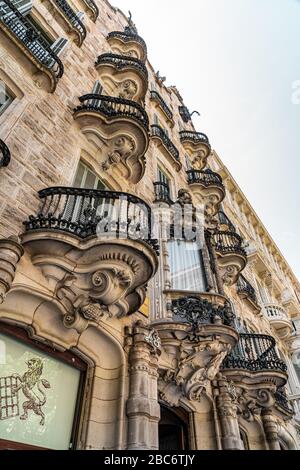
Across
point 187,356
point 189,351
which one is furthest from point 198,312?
point 187,356

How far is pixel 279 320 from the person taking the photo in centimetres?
1625

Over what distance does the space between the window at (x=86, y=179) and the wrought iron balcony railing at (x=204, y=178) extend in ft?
23.6

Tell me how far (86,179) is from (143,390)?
16.3 feet

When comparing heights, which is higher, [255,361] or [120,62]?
[120,62]

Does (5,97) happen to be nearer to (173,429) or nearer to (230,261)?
(173,429)

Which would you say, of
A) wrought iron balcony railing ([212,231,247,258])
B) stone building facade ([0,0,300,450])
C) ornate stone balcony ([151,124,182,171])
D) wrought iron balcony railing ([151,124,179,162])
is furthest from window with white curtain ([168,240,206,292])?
wrought iron balcony railing ([151,124,179,162])

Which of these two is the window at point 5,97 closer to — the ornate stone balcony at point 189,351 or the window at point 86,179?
the window at point 86,179

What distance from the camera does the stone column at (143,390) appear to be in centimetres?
470

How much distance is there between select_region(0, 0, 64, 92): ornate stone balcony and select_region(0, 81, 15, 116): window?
99cm

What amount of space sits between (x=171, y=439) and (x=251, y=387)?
317 cm

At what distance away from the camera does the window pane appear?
13.4 feet

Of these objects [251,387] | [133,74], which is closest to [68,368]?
[251,387]

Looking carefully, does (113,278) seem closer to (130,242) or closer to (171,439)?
(130,242)

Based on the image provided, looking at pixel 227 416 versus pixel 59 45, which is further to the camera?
pixel 59 45
